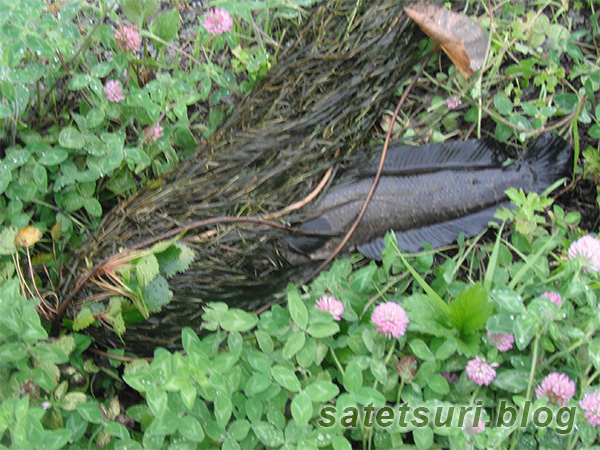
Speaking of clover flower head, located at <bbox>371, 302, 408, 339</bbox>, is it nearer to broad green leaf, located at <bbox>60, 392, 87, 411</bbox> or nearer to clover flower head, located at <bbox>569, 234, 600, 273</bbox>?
clover flower head, located at <bbox>569, 234, 600, 273</bbox>

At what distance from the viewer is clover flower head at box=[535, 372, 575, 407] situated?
155cm

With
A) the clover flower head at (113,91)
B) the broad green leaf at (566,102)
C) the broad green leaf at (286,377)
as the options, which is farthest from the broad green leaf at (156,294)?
the broad green leaf at (566,102)

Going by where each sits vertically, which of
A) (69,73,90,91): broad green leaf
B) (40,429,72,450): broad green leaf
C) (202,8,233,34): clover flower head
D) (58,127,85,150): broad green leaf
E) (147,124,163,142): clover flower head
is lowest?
(40,429,72,450): broad green leaf

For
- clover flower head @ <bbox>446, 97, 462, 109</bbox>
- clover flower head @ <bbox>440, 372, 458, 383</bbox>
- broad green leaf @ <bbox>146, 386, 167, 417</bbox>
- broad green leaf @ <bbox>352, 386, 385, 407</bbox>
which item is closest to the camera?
broad green leaf @ <bbox>146, 386, 167, 417</bbox>

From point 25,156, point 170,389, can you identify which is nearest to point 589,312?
point 170,389

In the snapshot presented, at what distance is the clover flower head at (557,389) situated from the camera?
155 centimetres

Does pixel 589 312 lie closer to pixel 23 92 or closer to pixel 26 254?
pixel 26 254

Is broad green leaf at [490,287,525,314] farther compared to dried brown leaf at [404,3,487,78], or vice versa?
dried brown leaf at [404,3,487,78]

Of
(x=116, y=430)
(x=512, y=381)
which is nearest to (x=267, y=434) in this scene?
(x=116, y=430)

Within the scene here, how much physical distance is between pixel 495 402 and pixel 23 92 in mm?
2201

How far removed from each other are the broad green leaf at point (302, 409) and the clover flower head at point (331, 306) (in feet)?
0.96

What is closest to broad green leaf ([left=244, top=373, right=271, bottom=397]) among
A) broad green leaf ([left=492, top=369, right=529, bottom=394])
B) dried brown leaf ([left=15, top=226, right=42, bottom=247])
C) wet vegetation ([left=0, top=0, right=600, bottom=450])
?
wet vegetation ([left=0, top=0, right=600, bottom=450])

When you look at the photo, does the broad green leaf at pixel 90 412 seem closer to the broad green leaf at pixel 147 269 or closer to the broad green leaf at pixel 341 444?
the broad green leaf at pixel 147 269

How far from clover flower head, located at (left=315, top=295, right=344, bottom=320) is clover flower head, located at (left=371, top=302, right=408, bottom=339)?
0.40 ft
